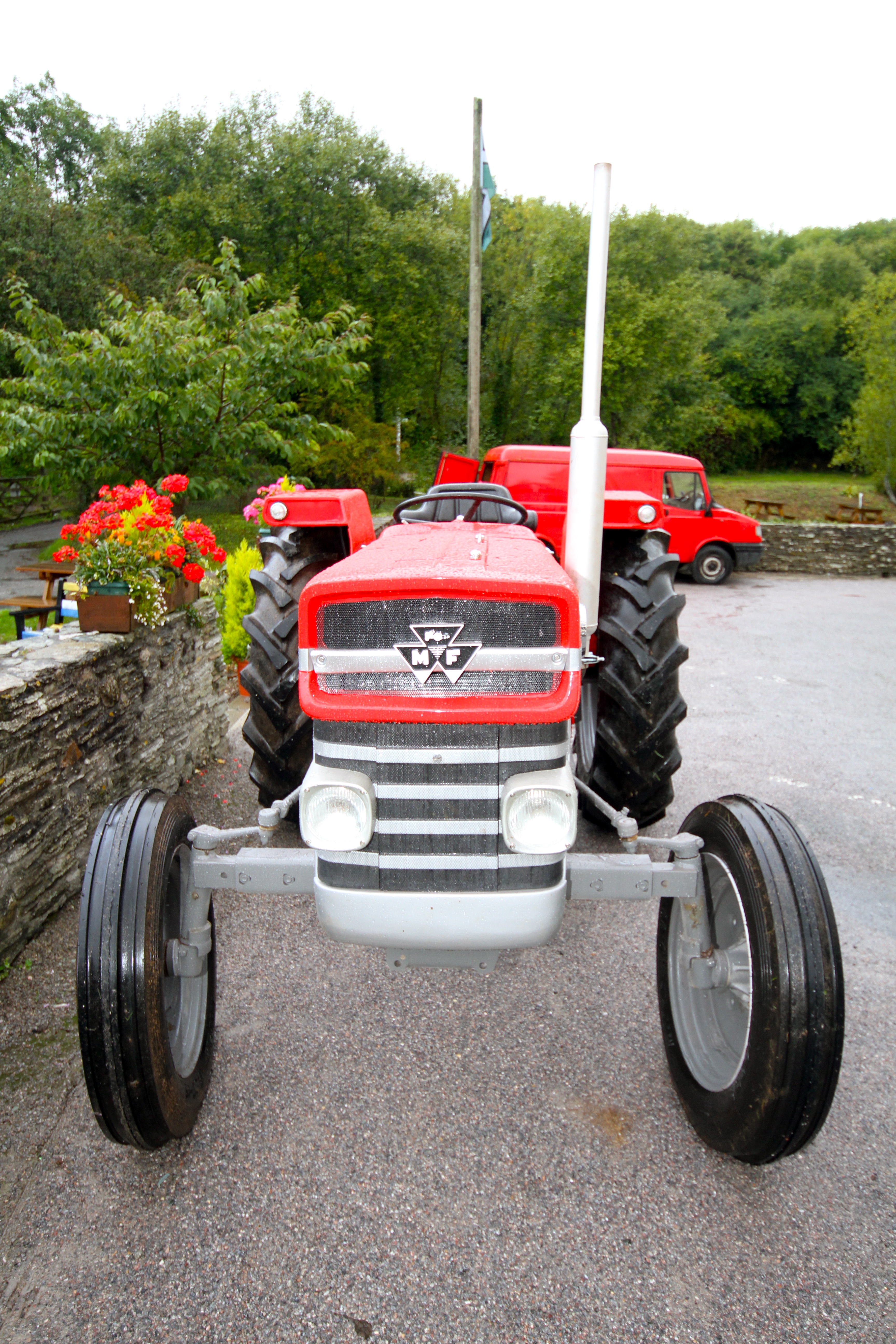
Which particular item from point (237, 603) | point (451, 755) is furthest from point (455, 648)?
point (237, 603)

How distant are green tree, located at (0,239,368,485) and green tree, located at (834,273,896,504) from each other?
44.7ft

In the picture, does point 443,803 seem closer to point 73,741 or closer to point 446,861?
point 446,861

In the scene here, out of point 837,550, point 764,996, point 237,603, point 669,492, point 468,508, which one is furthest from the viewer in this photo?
point 837,550

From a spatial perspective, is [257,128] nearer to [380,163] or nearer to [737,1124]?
[380,163]

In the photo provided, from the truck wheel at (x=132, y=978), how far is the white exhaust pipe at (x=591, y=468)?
1136mm

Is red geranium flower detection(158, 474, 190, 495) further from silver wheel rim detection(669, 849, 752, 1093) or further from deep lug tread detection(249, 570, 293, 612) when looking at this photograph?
silver wheel rim detection(669, 849, 752, 1093)

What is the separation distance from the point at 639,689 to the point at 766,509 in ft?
54.8

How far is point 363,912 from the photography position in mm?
1773

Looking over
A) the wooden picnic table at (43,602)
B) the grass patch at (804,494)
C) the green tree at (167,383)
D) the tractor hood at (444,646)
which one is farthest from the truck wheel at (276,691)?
the grass patch at (804,494)

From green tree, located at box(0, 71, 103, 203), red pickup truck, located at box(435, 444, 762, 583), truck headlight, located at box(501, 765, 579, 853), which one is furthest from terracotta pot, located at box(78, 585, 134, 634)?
green tree, located at box(0, 71, 103, 203)

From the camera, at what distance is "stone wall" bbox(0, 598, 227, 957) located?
2740 mm

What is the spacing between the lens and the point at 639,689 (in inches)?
119

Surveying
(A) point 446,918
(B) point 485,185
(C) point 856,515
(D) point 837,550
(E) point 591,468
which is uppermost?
(B) point 485,185

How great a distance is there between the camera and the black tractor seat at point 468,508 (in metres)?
3.03
